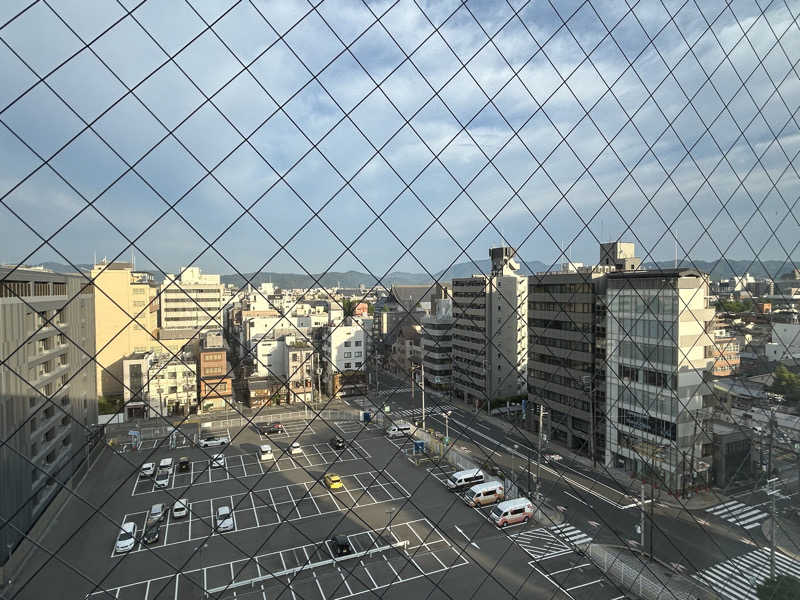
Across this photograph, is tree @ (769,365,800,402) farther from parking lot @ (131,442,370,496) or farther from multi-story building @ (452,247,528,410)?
multi-story building @ (452,247,528,410)

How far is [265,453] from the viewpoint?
6.95m

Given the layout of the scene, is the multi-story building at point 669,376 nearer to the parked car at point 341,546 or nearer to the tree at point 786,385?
the tree at point 786,385

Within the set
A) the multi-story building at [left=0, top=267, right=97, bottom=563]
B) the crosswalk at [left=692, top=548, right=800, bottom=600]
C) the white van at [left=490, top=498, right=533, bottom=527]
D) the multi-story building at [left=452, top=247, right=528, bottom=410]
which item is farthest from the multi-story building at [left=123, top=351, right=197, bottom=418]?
the crosswalk at [left=692, top=548, right=800, bottom=600]

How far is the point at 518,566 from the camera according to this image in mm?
3830

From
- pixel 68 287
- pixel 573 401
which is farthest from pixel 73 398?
pixel 573 401

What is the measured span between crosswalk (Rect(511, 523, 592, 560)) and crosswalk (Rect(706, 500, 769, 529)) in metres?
1.21

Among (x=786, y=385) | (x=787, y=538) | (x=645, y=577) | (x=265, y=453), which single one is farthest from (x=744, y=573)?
(x=265, y=453)

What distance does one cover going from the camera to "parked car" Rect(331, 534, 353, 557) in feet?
13.2

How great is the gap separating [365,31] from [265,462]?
6.61 meters

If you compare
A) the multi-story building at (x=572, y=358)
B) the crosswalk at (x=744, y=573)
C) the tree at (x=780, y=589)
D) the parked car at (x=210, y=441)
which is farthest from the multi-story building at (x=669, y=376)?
the parked car at (x=210, y=441)

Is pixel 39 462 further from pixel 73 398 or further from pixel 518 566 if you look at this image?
pixel 518 566

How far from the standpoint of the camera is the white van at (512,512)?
4.66m

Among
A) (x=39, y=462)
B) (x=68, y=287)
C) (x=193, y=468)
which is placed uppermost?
(x=68, y=287)

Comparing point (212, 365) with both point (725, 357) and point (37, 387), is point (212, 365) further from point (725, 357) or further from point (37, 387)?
point (725, 357)
